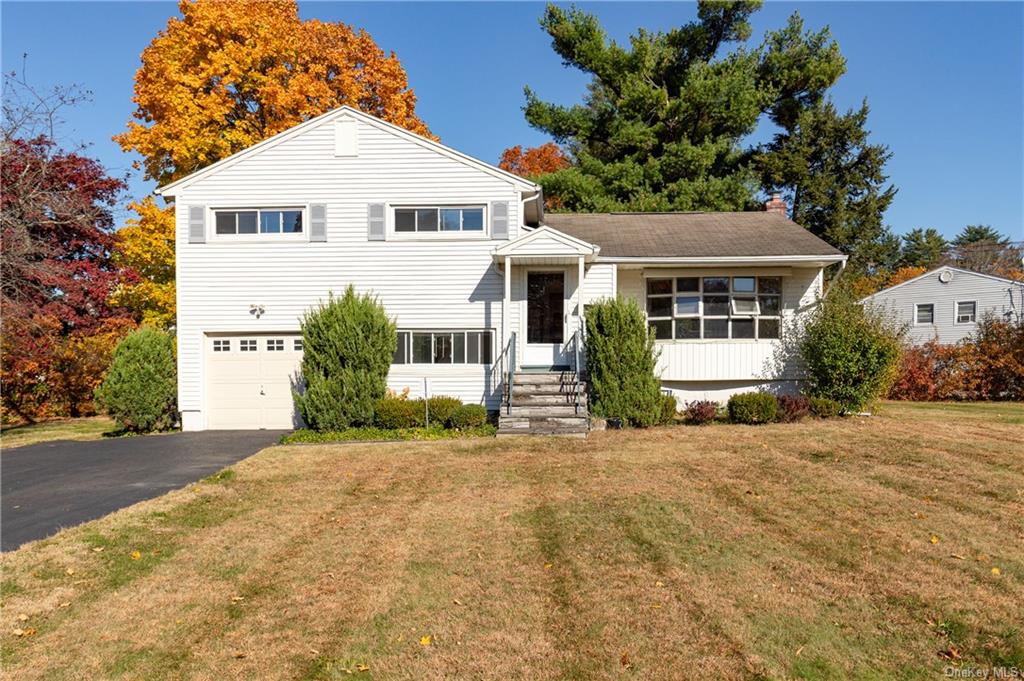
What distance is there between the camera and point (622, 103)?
82.2ft

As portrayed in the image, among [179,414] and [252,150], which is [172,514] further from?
[252,150]

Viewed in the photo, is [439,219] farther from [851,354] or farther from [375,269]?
[851,354]

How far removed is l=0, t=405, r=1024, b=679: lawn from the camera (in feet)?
12.6

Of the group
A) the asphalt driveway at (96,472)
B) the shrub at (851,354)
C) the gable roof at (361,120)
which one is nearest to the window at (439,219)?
the gable roof at (361,120)

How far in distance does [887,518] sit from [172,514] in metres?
8.02

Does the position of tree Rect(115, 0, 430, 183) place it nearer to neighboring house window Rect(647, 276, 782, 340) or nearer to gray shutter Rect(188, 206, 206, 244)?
gray shutter Rect(188, 206, 206, 244)

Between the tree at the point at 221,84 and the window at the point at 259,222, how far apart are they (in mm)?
7891

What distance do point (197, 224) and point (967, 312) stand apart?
2915cm

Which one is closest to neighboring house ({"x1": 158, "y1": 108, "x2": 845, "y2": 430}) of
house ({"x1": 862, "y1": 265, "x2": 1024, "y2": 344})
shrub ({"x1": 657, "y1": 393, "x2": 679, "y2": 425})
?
shrub ({"x1": 657, "y1": 393, "x2": 679, "y2": 425})

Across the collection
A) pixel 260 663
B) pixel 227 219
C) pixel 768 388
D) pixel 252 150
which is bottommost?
pixel 260 663

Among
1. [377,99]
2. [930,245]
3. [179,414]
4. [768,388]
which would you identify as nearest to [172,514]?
[179,414]

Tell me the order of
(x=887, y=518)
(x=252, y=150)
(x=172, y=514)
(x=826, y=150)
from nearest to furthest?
(x=887, y=518)
(x=172, y=514)
(x=252, y=150)
(x=826, y=150)

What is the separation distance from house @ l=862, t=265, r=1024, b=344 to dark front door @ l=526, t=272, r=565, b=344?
1625cm

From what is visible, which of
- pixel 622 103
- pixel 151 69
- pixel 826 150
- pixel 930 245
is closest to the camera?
pixel 151 69
